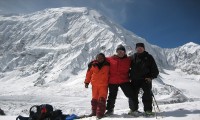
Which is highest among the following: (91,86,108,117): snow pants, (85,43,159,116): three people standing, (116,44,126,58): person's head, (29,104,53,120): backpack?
(116,44,126,58): person's head

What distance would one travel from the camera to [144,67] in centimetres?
1108

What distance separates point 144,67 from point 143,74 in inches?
9.7

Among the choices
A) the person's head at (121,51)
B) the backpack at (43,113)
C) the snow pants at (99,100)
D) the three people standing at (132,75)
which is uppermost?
the person's head at (121,51)

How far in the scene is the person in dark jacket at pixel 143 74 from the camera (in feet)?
36.0

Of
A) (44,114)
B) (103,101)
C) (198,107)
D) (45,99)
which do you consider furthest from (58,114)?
(45,99)

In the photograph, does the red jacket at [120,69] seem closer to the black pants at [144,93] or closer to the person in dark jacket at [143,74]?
the person in dark jacket at [143,74]

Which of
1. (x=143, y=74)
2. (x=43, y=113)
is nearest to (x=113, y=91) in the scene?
(x=143, y=74)

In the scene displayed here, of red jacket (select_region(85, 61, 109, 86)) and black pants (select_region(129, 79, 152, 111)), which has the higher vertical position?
red jacket (select_region(85, 61, 109, 86))

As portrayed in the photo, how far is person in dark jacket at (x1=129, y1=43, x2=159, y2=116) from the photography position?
11.0 metres

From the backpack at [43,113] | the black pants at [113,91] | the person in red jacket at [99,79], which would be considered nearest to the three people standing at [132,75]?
the black pants at [113,91]

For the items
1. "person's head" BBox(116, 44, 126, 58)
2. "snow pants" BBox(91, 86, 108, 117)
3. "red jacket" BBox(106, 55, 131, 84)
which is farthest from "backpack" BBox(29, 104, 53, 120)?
"person's head" BBox(116, 44, 126, 58)

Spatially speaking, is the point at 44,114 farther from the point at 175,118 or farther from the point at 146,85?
the point at 175,118

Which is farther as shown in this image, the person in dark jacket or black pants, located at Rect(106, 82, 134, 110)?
black pants, located at Rect(106, 82, 134, 110)

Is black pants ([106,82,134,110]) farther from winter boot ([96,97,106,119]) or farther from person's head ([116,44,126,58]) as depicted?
person's head ([116,44,126,58])
